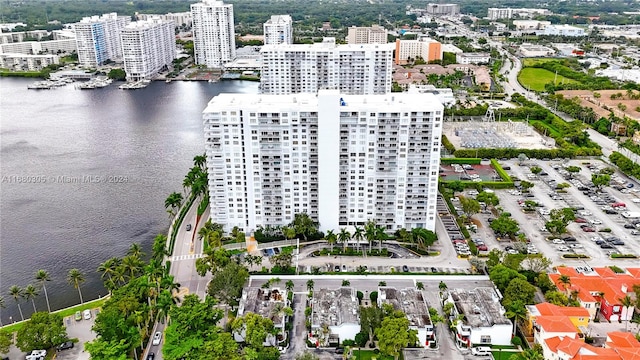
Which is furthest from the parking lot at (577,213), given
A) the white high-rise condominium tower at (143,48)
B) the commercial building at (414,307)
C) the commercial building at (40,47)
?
the commercial building at (40,47)

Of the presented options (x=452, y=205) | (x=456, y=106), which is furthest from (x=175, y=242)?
(x=456, y=106)

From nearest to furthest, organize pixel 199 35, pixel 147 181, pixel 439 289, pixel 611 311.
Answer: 1. pixel 611 311
2. pixel 439 289
3. pixel 147 181
4. pixel 199 35

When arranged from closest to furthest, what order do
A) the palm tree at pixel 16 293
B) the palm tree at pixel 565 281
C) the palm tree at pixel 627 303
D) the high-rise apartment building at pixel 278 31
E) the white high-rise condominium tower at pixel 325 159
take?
1. the palm tree at pixel 627 303
2. the palm tree at pixel 16 293
3. the palm tree at pixel 565 281
4. the white high-rise condominium tower at pixel 325 159
5. the high-rise apartment building at pixel 278 31

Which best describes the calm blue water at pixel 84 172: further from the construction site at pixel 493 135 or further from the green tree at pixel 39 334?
the construction site at pixel 493 135

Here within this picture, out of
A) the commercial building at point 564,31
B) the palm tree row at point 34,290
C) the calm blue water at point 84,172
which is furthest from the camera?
the commercial building at point 564,31

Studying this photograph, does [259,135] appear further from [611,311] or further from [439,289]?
[611,311]

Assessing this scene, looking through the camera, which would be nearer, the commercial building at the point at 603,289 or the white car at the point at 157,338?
the white car at the point at 157,338
